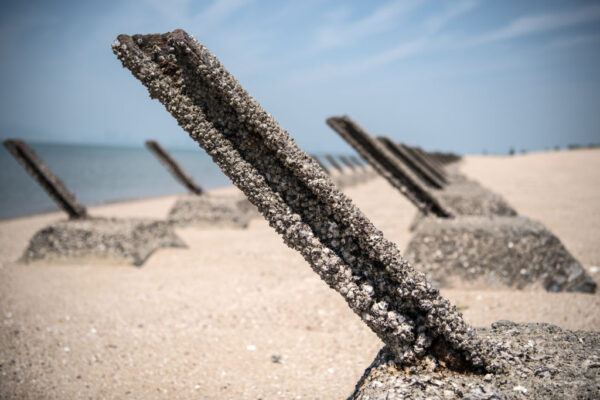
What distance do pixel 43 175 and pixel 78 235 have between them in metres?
1.25

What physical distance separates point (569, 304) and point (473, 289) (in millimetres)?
923

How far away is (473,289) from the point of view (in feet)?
15.4

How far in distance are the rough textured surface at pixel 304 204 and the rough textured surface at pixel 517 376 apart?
0.31ft

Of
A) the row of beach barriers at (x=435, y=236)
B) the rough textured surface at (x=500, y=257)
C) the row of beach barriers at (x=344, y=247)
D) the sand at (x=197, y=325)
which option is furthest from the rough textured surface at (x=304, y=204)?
the rough textured surface at (x=500, y=257)

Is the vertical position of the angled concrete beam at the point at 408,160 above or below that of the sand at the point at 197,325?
above

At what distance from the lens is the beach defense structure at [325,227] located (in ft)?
6.60

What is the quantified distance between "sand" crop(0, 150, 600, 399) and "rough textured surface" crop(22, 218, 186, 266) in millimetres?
198

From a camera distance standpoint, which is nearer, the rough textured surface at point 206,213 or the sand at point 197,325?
the sand at point 197,325

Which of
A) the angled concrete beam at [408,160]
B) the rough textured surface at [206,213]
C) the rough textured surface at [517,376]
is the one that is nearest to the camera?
the rough textured surface at [517,376]

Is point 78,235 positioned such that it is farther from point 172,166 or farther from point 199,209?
point 172,166

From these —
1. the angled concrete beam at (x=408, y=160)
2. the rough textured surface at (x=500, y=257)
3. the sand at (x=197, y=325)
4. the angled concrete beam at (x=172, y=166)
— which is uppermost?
the angled concrete beam at (x=408, y=160)

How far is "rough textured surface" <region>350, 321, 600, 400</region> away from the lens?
6.05ft

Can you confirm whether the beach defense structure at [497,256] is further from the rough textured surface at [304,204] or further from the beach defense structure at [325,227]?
the rough textured surface at [304,204]

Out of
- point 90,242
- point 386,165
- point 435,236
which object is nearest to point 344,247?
point 435,236
